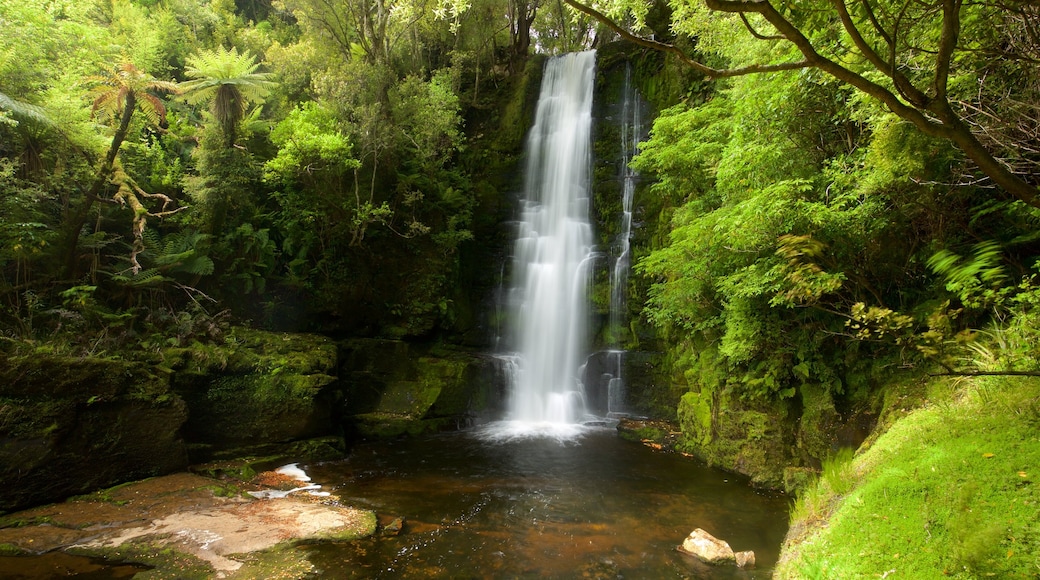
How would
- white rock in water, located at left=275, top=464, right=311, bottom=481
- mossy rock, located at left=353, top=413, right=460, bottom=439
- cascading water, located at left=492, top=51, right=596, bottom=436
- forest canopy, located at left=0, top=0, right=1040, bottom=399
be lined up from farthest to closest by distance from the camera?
1. cascading water, located at left=492, top=51, right=596, bottom=436
2. mossy rock, located at left=353, top=413, right=460, bottom=439
3. white rock in water, located at left=275, top=464, right=311, bottom=481
4. forest canopy, located at left=0, top=0, right=1040, bottom=399

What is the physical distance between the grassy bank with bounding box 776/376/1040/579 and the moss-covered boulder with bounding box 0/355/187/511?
369 inches

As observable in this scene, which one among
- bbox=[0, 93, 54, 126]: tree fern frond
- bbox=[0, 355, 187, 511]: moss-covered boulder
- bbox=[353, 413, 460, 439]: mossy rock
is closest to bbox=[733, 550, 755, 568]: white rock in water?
bbox=[353, 413, 460, 439]: mossy rock

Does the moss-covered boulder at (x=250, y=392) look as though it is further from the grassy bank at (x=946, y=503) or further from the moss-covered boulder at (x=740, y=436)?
the grassy bank at (x=946, y=503)

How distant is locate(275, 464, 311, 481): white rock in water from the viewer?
8.45 meters

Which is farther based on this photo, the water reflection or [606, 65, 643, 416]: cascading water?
[606, 65, 643, 416]: cascading water

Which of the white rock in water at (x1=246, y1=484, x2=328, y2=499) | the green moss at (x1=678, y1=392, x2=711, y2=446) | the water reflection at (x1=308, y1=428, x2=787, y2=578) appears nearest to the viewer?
the water reflection at (x1=308, y1=428, x2=787, y2=578)

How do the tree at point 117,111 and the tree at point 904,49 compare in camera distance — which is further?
the tree at point 117,111

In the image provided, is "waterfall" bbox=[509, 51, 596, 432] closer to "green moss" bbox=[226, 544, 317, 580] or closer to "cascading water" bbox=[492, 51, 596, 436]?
"cascading water" bbox=[492, 51, 596, 436]

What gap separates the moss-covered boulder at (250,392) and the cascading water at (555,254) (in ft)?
18.1

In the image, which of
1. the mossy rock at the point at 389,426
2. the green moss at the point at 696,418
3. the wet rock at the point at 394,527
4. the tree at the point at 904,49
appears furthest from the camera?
the mossy rock at the point at 389,426

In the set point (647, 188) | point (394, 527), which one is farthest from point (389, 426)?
point (647, 188)

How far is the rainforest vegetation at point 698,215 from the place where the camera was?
3971mm

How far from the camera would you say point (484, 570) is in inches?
220

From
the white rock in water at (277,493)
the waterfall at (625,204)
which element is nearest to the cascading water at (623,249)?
the waterfall at (625,204)
